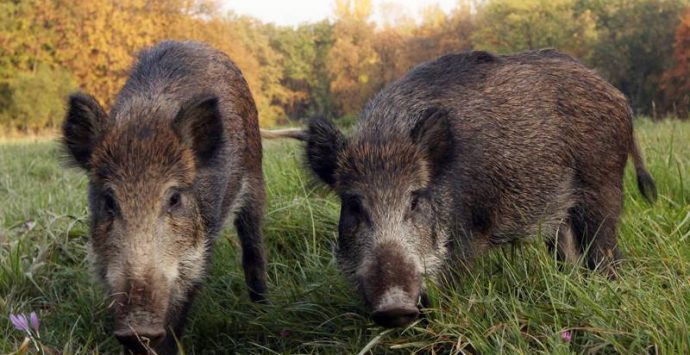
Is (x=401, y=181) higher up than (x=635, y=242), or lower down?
higher up

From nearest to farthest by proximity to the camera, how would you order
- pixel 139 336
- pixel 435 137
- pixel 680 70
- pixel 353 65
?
pixel 139 336 → pixel 435 137 → pixel 680 70 → pixel 353 65

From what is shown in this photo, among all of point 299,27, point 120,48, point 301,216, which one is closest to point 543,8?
point 120,48

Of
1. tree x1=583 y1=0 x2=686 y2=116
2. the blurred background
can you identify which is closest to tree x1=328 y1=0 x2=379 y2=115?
the blurred background

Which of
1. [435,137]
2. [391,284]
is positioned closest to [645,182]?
[435,137]

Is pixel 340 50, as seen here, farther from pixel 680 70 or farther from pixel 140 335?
pixel 140 335

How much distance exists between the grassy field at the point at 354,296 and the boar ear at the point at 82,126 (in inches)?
29.5

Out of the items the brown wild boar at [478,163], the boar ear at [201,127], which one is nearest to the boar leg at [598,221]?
the brown wild boar at [478,163]

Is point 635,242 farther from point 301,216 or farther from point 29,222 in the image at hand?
point 29,222

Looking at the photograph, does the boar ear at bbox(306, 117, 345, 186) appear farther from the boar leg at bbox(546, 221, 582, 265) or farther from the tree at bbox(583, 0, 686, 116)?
the tree at bbox(583, 0, 686, 116)

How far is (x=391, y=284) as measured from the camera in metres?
2.66

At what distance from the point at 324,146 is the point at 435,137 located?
19.6 inches

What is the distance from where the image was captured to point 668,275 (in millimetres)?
2945

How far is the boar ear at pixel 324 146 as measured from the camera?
3.36 m

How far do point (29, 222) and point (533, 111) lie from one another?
324cm
